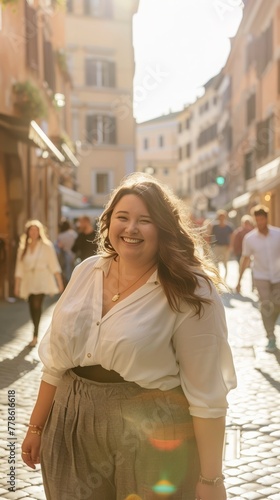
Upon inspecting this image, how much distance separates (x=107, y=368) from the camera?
264 cm

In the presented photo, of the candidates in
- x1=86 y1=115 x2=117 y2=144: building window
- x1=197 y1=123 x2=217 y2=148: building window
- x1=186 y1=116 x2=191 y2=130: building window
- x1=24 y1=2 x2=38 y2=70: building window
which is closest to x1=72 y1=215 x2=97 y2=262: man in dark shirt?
x1=24 y1=2 x2=38 y2=70: building window

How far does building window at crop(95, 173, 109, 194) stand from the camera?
47469 millimetres

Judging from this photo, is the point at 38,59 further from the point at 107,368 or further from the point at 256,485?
the point at 107,368

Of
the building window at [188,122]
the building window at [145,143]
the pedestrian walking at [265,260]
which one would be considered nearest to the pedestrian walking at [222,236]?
the pedestrian walking at [265,260]

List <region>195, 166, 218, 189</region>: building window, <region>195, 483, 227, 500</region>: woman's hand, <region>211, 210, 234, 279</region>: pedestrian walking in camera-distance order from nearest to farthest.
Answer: <region>195, 483, 227, 500</region>: woman's hand → <region>211, 210, 234, 279</region>: pedestrian walking → <region>195, 166, 218, 189</region>: building window

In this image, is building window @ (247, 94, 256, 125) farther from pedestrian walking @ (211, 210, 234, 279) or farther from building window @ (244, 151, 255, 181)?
pedestrian walking @ (211, 210, 234, 279)

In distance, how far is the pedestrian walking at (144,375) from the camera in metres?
2.61

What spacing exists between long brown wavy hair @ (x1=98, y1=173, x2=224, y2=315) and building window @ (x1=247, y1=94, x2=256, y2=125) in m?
35.9

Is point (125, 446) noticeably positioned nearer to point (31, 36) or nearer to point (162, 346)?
point (162, 346)

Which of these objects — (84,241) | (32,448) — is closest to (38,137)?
(84,241)

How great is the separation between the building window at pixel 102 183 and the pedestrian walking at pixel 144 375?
44.9 meters

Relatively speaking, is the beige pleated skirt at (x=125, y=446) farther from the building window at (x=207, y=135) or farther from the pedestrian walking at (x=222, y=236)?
the building window at (x=207, y=135)

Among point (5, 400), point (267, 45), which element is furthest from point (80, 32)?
point (5, 400)

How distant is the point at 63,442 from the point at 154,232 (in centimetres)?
71
